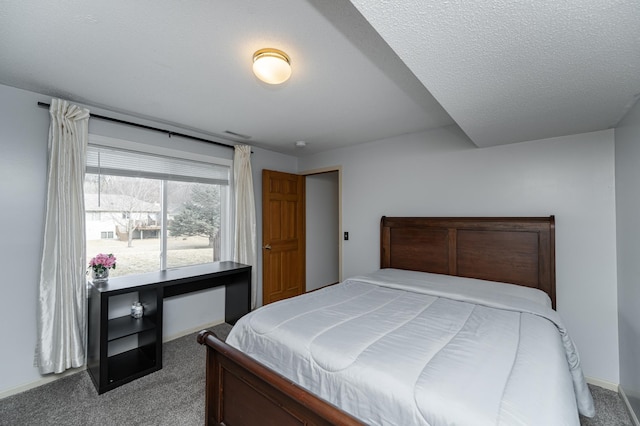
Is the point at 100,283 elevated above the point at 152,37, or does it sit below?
below

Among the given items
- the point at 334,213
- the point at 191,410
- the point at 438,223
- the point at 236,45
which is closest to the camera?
the point at 236,45

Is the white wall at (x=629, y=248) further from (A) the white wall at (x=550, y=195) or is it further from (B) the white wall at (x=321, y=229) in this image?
(B) the white wall at (x=321, y=229)

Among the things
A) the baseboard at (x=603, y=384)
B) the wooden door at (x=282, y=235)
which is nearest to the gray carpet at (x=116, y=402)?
the wooden door at (x=282, y=235)

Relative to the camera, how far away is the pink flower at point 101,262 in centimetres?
246

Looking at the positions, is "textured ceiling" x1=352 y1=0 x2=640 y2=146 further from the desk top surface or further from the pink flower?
the pink flower

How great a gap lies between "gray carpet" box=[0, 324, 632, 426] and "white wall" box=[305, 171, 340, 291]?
2.58 m

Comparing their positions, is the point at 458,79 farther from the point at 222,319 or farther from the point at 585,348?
the point at 222,319

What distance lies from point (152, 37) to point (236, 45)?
470 millimetres

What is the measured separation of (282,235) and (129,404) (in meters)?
2.54

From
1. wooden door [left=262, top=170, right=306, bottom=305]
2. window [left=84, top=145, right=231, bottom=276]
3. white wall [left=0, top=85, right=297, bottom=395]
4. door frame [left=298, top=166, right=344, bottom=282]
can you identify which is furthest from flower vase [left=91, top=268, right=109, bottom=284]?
door frame [left=298, top=166, right=344, bottom=282]

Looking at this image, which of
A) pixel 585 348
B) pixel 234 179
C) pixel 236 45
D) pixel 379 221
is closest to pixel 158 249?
pixel 234 179

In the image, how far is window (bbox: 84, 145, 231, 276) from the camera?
8.66 feet

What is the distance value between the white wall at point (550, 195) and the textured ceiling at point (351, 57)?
0.22 m

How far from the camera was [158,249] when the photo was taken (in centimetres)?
307
